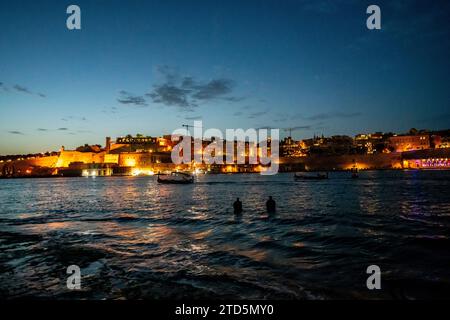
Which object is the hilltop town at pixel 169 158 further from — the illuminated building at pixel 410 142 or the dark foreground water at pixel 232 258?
the dark foreground water at pixel 232 258

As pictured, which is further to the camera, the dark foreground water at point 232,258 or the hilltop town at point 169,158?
the hilltop town at point 169,158

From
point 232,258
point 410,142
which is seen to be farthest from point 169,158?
point 232,258

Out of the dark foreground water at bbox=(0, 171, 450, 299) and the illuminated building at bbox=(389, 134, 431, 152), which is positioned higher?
the illuminated building at bbox=(389, 134, 431, 152)

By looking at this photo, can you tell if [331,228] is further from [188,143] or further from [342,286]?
[188,143]

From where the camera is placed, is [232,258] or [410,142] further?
[410,142]

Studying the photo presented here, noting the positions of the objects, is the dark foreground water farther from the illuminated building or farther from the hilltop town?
the illuminated building

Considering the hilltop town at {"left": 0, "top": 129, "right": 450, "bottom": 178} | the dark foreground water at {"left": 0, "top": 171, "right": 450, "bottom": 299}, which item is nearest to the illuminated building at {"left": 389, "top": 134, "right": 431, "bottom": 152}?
the hilltop town at {"left": 0, "top": 129, "right": 450, "bottom": 178}

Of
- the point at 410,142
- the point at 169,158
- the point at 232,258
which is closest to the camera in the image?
the point at 232,258

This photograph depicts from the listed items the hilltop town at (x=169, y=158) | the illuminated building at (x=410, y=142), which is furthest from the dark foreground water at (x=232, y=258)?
the illuminated building at (x=410, y=142)

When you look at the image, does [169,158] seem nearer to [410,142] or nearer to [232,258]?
[410,142]

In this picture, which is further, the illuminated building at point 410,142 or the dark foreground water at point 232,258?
the illuminated building at point 410,142

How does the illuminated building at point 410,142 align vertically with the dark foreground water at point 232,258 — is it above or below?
above

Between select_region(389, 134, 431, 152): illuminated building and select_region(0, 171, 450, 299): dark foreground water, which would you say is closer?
select_region(0, 171, 450, 299): dark foreground water

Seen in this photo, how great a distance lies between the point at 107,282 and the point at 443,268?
6.82 m
